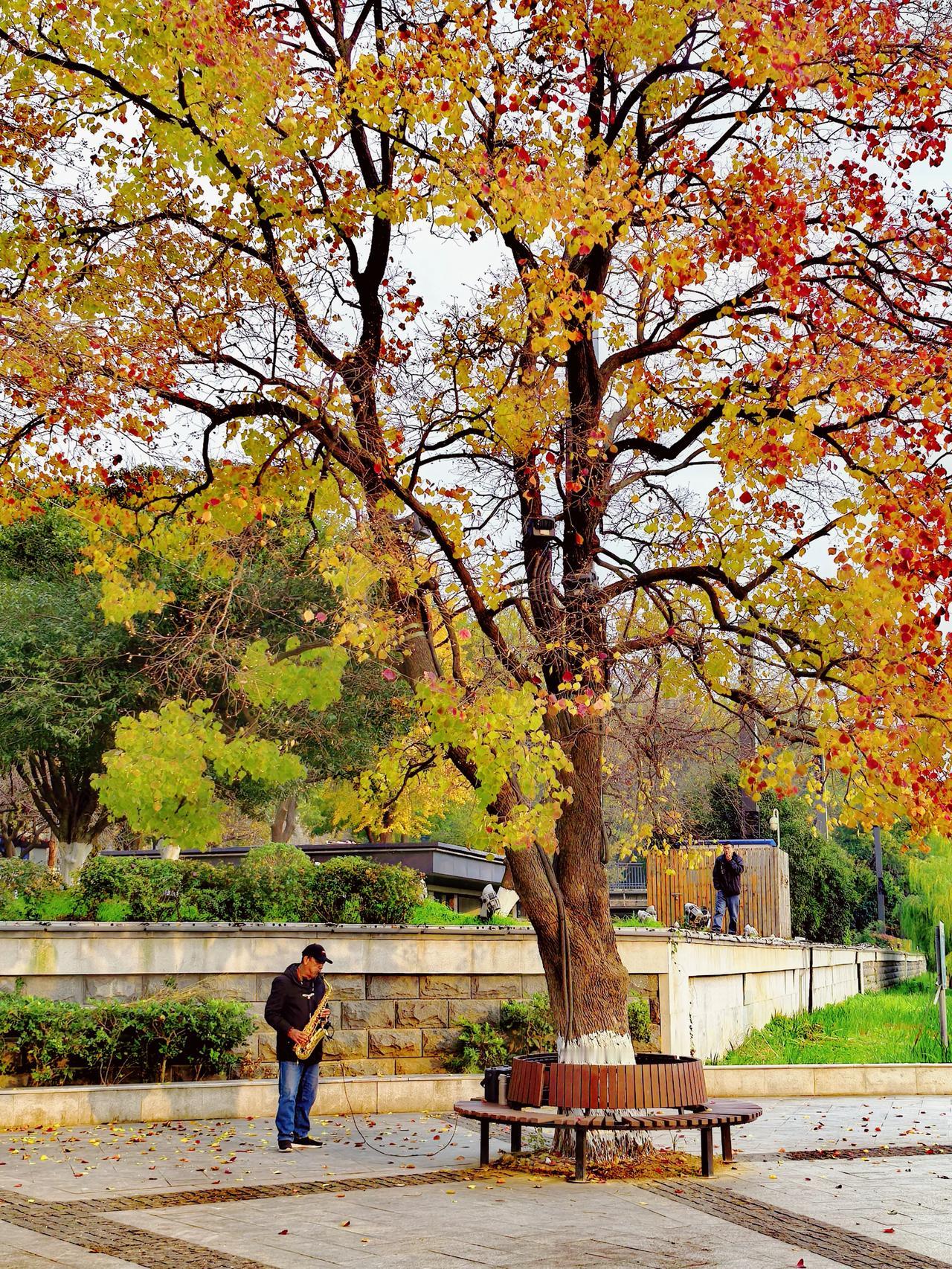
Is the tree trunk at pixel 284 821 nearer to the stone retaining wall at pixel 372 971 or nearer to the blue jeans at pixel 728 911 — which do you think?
the blue jeans at pixel 728 911

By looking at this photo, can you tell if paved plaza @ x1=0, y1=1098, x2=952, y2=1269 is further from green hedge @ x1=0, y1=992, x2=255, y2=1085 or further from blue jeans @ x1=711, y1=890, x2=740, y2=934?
blue jeans @ x1=711, y1=890, x2=740, y2=934

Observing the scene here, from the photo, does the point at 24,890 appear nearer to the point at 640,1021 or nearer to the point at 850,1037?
the point at 640,1021

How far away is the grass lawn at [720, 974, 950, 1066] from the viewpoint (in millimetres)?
17109

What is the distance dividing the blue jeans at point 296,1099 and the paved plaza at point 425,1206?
0.24 m

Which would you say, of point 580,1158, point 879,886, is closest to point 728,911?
point 580,1158

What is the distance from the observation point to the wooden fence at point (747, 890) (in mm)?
21891

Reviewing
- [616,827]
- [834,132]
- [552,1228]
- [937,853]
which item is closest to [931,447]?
[834,132]

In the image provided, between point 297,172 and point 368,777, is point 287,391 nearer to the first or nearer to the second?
point 297,172

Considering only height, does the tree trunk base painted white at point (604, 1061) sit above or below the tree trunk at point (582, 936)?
below

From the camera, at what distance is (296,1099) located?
10438 millimetres

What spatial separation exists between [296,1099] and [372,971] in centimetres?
324

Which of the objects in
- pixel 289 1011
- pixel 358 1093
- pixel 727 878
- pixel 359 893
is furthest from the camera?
pixel 727 878

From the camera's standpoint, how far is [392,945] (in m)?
13.8

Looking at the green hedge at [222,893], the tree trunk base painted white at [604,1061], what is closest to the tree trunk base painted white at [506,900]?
the green hedge at [222,893]
